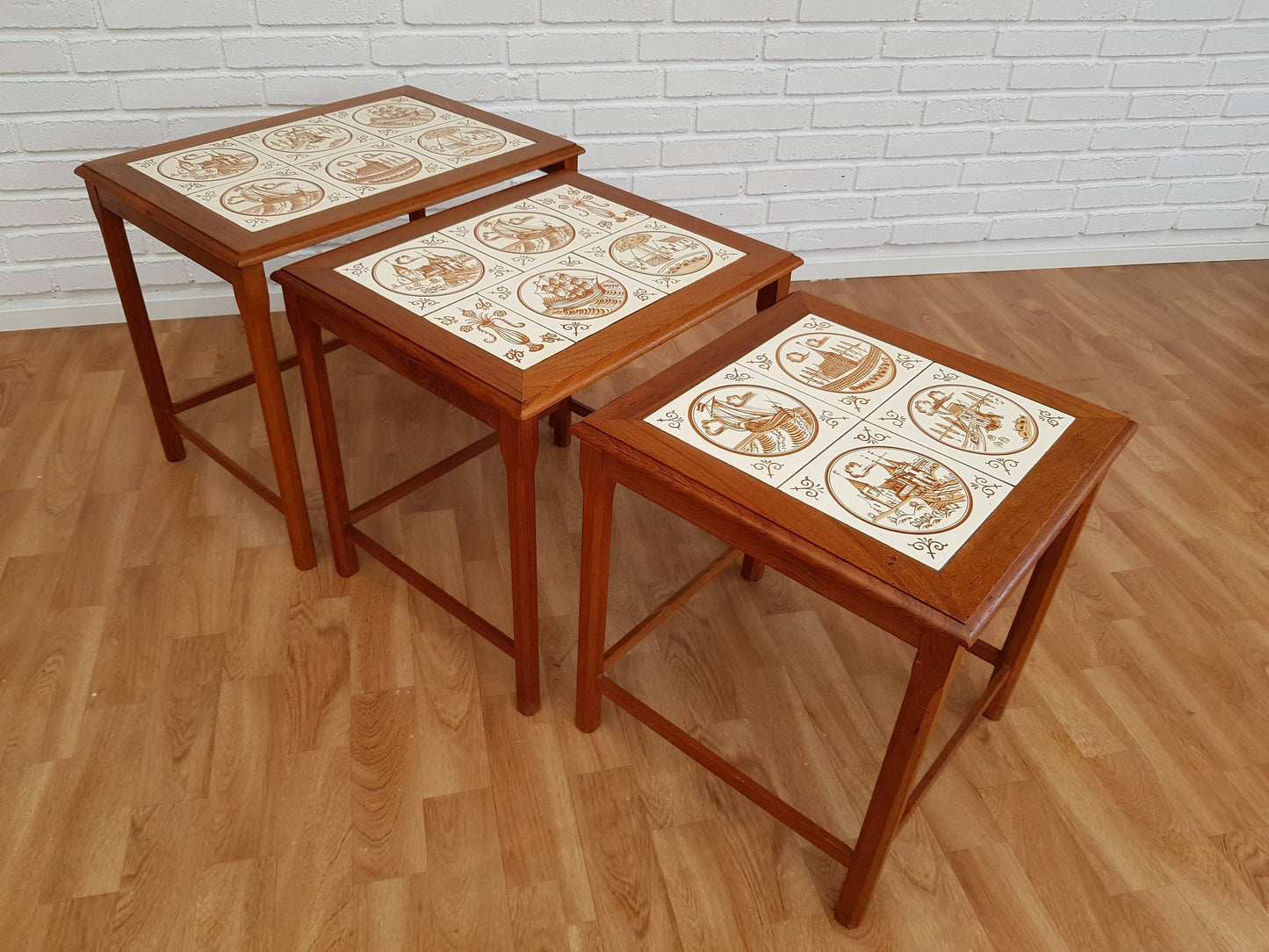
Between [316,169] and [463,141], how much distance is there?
25cm

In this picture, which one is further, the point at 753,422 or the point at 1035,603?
the point at 1035,603

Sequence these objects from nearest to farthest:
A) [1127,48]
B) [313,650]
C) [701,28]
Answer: [313,650] < [701,28] < [1127,48]

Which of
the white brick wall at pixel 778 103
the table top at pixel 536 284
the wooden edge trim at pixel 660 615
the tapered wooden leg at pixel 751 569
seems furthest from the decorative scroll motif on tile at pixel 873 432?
the white brick wall at pixel 778 103

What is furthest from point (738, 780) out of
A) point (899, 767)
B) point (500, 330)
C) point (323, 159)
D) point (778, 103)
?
point (778, 103)

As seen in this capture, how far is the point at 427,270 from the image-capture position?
4.21 ft

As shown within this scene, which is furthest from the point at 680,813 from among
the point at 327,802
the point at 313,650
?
the point at 313,650

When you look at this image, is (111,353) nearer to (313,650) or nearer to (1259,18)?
(313,650)

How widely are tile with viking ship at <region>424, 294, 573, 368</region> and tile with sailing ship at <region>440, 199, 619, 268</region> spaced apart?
0.13m

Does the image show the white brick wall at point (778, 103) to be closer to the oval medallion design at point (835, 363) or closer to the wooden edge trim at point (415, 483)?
the wooden edge trim at point (415, 483)

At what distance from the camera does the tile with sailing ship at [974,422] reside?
3.41 feet

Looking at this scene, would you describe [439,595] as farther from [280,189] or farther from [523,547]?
[280,189]

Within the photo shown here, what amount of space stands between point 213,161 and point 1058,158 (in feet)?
6.65

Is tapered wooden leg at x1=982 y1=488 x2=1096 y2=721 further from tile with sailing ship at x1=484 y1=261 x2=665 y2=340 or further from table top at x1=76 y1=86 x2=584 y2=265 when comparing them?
table top at x1=76 y1=86 x2=584 y2=265

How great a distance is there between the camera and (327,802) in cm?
125
